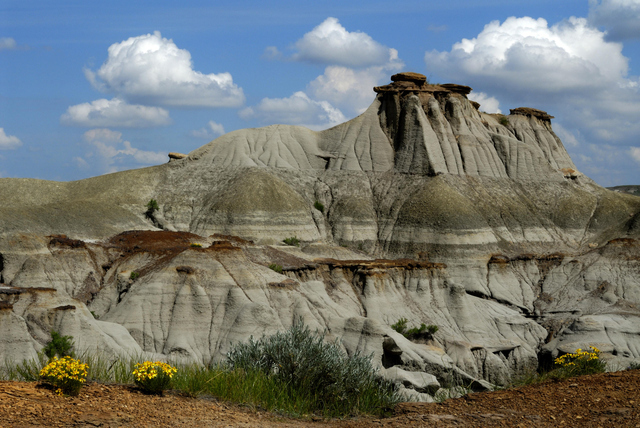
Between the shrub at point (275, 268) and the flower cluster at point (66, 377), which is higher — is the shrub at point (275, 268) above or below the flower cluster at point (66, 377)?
above

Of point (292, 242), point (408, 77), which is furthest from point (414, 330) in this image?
point (408, 77)

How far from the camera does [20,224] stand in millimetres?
61375

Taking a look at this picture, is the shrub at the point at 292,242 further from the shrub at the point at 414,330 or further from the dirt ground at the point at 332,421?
the dirt ground at the point at 332,421

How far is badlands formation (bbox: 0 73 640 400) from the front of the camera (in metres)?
40.7

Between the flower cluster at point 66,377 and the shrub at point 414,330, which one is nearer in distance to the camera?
the flower cluster at point 66,377

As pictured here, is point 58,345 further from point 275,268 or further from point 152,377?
point 275,268

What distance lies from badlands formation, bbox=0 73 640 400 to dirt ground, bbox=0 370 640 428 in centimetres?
1078

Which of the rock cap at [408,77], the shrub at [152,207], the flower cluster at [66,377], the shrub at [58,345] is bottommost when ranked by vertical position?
the shrub at [58,345]

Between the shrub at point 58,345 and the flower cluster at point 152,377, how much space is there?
56.5 ft

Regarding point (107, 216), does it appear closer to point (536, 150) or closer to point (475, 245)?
point (475, 245)

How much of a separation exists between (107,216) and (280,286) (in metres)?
35.3

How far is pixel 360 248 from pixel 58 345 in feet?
179

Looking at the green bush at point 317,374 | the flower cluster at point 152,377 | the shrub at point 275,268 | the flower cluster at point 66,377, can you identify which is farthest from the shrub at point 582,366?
the shrub at point 275,268

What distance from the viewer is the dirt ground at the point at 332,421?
1238 cm
